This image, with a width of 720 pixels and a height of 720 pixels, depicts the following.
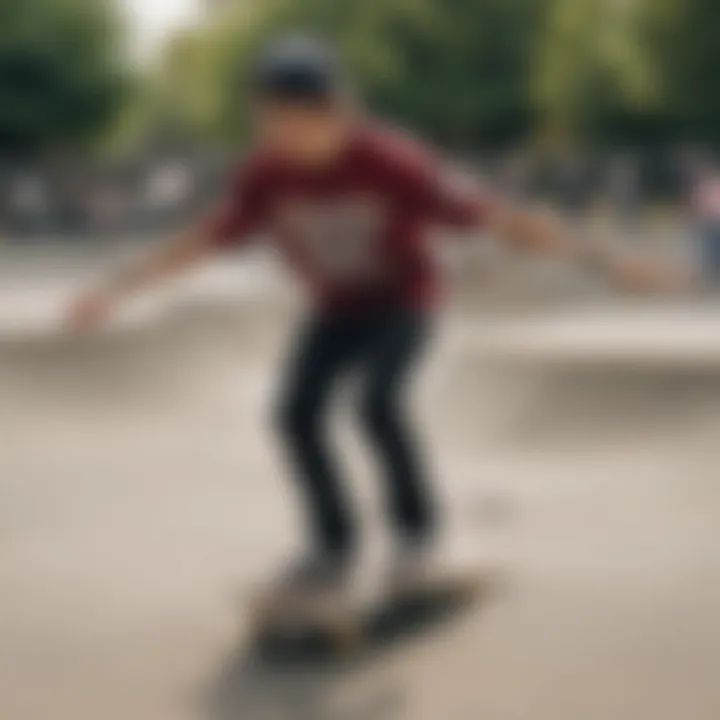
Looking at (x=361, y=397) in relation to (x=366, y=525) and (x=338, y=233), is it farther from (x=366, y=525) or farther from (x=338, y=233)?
(x=366, y=525)

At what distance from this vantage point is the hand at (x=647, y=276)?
2.51 metres

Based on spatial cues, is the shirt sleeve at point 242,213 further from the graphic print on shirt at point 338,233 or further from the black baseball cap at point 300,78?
the black baseball cap at point 300,78

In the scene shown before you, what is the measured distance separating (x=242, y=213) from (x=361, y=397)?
0.42 m

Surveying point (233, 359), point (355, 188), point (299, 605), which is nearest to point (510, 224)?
point (355, 188)

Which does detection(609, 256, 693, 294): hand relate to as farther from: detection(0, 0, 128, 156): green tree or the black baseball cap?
detection(0, 0, 128, 156): green tree

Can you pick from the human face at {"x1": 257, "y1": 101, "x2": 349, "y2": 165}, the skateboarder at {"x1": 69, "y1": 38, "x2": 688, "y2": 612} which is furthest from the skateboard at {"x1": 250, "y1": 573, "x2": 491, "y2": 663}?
the human face at {"x1": 257, "y1": 101, "x2": 349, "y2": 165}

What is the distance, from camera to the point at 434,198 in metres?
2.60

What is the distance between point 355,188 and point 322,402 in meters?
0.41

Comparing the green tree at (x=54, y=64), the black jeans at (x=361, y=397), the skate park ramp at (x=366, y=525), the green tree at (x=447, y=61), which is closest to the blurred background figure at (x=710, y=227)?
the skate park ramp at (x=366, y=525)

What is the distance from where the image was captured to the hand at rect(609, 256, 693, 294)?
251cm

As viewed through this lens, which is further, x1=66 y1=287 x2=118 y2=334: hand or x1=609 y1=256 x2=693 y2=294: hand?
x1=66 y1=287 x2=118 y2=334: hand

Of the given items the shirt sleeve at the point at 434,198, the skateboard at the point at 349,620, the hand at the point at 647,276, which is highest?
the shirt sleeve at the point at 434,198

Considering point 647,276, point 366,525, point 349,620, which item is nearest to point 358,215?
point 647,276

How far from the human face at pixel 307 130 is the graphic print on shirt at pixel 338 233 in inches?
3.4
